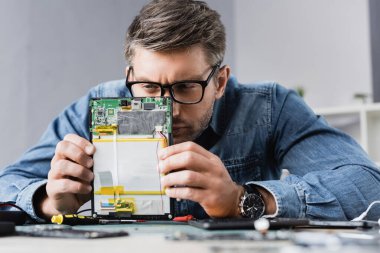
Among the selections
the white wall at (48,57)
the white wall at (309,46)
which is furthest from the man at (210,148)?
the white wall at (309,46)

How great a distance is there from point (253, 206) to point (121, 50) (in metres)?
2.14

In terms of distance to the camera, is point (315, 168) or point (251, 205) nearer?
point (251, 205)

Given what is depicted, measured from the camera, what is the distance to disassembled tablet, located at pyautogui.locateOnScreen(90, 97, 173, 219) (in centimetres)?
120

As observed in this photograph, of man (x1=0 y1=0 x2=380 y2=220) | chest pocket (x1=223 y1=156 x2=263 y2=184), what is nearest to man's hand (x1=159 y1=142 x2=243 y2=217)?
man (x1=0 y1=0 x2=380 y2=220)

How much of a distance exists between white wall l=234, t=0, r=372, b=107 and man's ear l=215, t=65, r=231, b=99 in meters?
1.81

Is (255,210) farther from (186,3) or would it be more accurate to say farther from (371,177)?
(186,3)

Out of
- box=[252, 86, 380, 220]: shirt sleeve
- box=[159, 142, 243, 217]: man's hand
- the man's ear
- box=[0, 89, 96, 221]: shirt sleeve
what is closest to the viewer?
box=[159, 142, 243, 217]: man's hand

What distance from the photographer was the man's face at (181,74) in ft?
4.59

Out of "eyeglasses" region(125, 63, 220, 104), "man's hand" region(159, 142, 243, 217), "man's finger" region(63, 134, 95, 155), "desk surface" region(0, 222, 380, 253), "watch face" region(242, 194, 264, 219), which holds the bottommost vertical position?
"watch face" region(242, 194, 264, 219)

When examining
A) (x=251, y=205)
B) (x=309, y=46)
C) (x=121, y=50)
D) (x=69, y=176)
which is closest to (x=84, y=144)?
(x=69, y=176)

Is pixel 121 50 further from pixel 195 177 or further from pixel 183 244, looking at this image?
pixel 183 244

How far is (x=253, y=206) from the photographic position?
1.20m

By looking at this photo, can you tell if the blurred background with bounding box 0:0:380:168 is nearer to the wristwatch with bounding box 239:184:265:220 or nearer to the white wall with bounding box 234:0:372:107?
the white wall with bounding box 234:0:372:107

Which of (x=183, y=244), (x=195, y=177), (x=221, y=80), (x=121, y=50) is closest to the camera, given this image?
(x=183, y=244)
